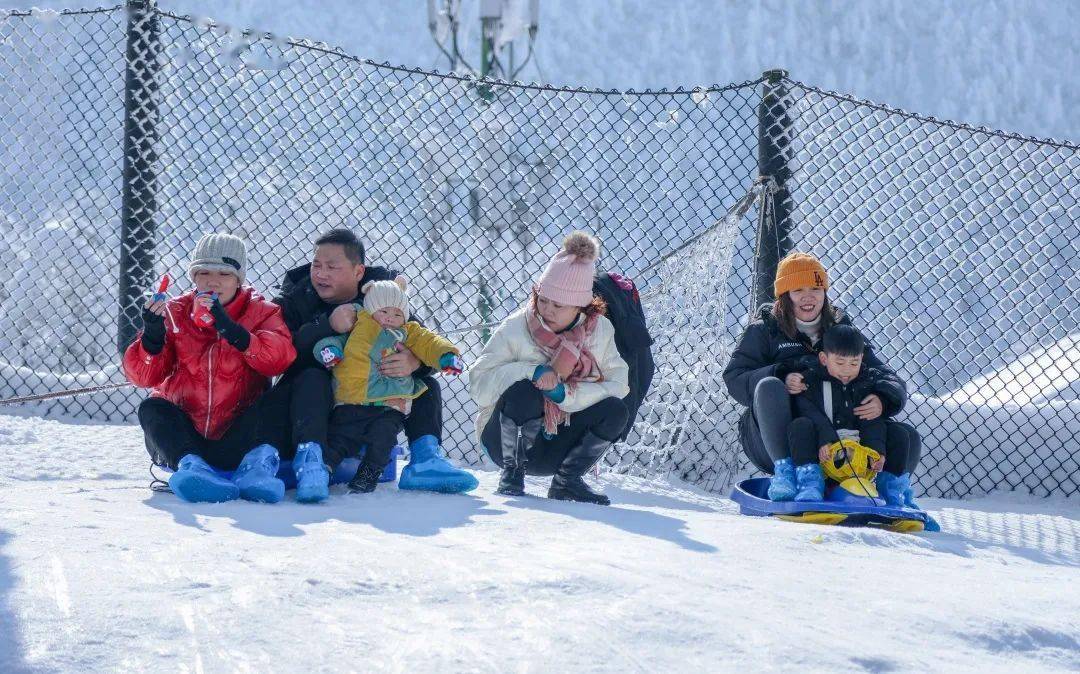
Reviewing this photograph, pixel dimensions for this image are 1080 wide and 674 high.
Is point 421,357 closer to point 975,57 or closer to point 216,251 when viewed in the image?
point 216,251

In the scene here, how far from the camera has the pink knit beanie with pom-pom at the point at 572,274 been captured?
11.6ft

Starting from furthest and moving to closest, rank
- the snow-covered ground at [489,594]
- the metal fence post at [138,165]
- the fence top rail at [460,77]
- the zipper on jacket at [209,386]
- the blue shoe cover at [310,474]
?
the metal fence post at [138,165], the fence top rail at [460,77], the zipper on jacket at [209,386], the blue shoe cover at [310,474], the snow-covered ground at [489,594]

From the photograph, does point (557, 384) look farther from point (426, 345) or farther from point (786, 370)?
point (786, 370)

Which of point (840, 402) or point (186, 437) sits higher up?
point (840, 402)

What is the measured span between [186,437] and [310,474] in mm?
410

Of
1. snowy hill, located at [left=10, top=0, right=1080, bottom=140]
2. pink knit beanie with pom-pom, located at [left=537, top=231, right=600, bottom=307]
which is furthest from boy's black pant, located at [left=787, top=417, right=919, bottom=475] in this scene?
snowy hill, located at [left=10, top=0, right=1080, bottom=140]

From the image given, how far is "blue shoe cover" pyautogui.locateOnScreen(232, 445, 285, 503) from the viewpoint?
3186 mm

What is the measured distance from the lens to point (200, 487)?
3.09 m

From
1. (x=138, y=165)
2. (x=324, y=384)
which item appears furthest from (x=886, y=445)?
(x=138, y=165)

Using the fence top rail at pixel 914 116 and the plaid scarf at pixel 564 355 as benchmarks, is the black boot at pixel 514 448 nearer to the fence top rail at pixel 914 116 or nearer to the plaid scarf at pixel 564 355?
the plaid scarf at pixel 564 355

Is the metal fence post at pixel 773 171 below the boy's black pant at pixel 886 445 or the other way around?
the other way around

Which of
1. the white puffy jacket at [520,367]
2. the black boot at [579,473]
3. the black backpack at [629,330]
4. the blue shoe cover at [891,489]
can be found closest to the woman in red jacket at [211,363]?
the white puffy jacket at [520,367]

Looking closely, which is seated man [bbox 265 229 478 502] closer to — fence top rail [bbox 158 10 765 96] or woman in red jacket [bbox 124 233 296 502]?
woman in red jacket [bbox 124 233 296 502]

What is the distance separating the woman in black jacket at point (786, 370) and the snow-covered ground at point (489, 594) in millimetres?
612
